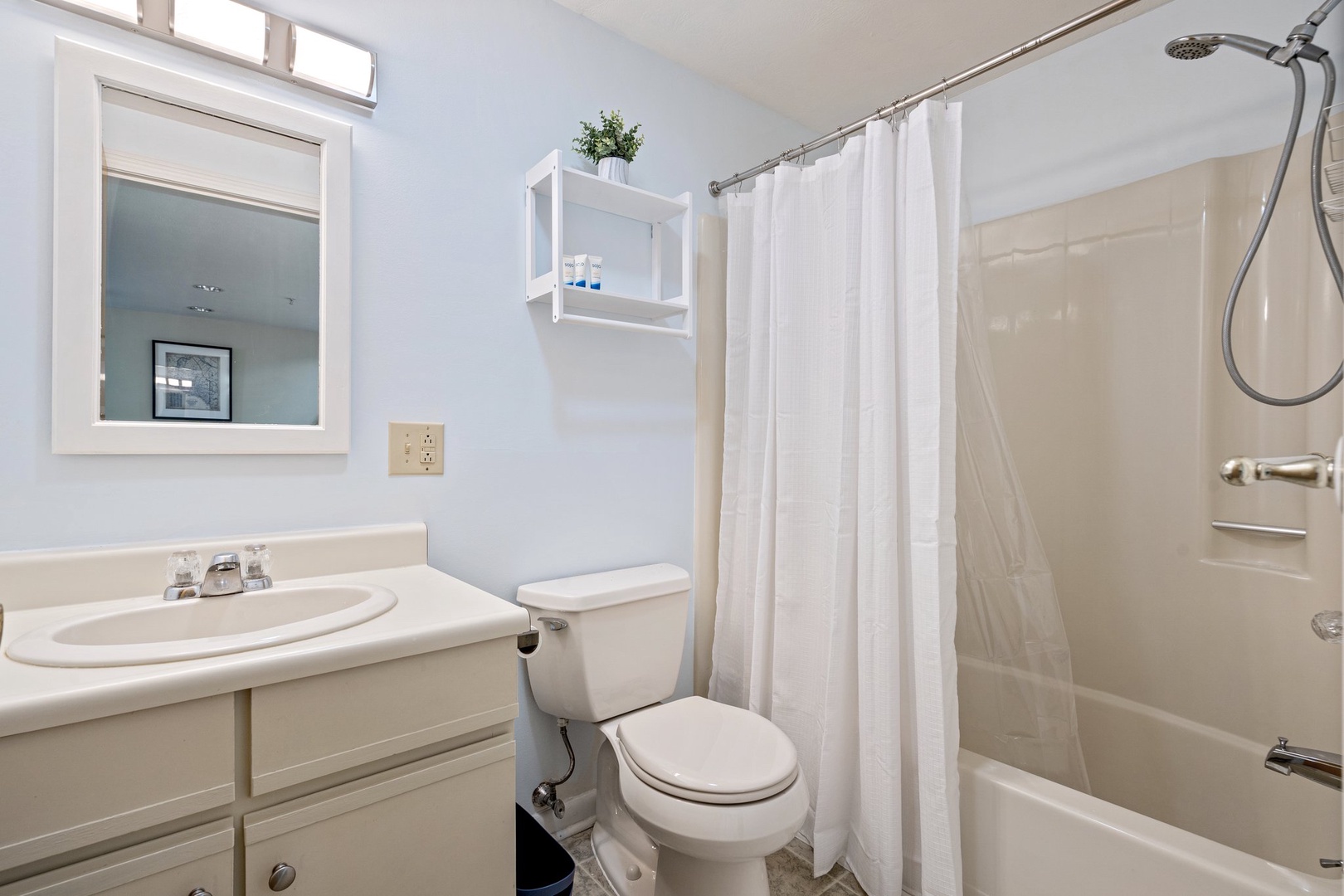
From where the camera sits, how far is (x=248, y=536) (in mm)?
1236

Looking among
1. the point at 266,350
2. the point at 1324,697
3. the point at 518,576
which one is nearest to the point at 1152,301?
the point at 1324,697

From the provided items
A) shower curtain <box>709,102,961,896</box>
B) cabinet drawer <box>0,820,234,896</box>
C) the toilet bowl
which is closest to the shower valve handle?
shower curtain <box>709,102,961,896</box>

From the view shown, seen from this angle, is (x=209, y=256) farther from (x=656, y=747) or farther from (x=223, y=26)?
(x=656, y=747)

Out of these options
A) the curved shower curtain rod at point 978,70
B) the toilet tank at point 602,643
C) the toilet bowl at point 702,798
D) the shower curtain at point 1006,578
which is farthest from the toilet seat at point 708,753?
the curved shower curtain rod at point 978,70

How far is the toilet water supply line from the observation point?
5.29 ft

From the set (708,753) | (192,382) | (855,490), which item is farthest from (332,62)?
(708,753)

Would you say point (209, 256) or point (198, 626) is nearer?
point (198, 626)

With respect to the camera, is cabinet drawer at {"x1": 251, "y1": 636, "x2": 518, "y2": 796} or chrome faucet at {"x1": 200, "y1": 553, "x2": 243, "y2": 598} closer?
cabinet drawer at {"x1": 251, "y1": 636, "x2": 518, "y2": 796}

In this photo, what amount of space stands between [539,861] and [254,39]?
1.88m

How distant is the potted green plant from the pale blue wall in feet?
0.31

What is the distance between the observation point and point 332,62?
1326mm

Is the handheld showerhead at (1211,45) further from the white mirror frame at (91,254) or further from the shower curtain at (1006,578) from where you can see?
the white mirror frame at (91,254)

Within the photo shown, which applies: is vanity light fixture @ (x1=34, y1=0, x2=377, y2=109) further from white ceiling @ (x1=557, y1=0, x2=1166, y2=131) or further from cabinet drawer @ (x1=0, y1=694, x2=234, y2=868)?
cabinet drawer @ (x1=0, y1=694, x2=234, y2=868)

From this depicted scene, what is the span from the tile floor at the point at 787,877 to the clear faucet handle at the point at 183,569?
112cm
